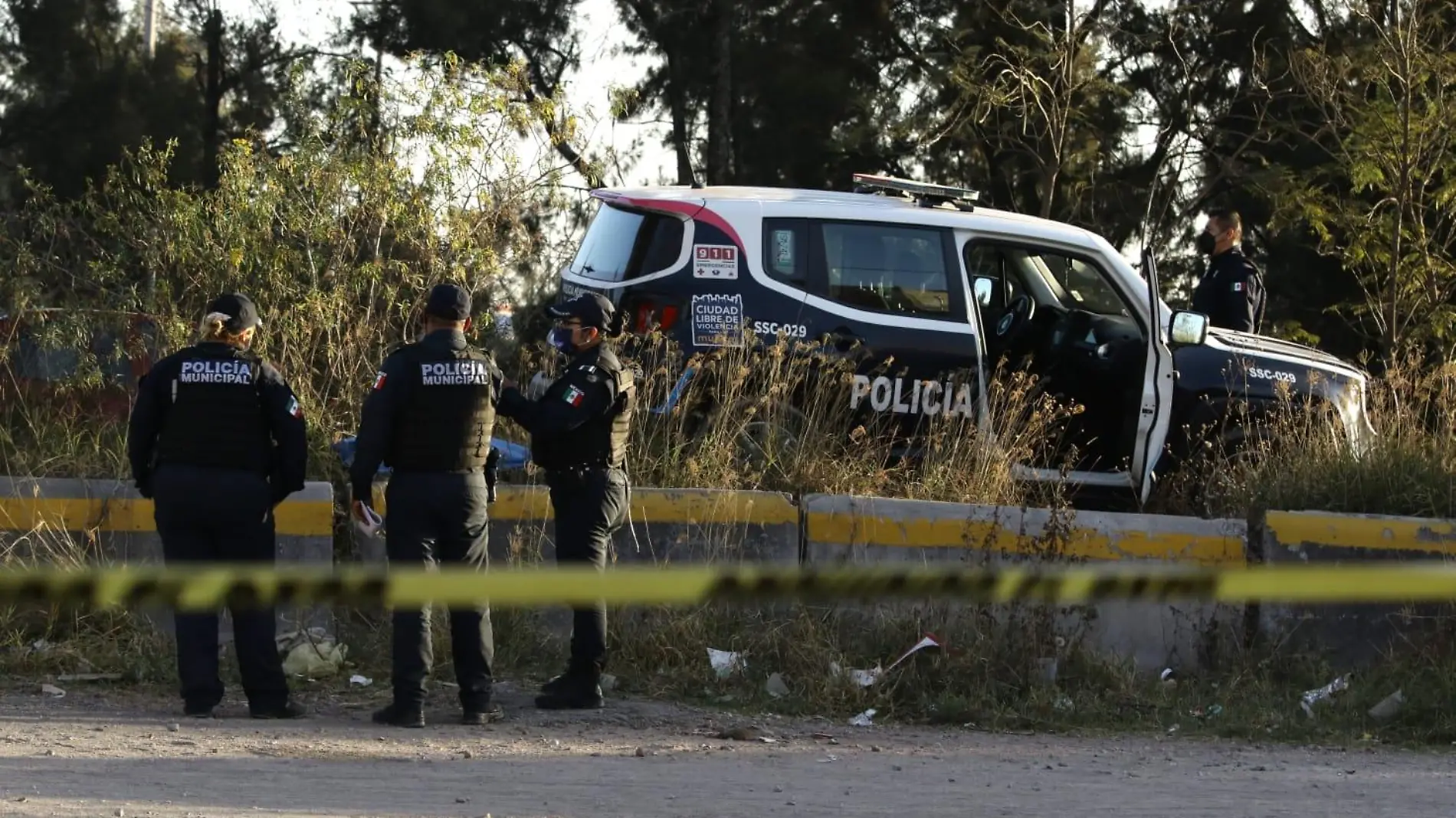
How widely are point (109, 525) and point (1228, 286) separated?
6320 mm

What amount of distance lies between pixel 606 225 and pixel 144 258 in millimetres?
2466

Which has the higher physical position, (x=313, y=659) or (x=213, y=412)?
(x=213, y=412)

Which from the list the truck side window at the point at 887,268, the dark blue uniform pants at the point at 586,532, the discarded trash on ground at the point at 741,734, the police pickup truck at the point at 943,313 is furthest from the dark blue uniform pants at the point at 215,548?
the truck side window at the point at 887,268

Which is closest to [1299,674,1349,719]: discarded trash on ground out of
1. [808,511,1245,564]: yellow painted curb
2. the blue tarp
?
[808,511,1245,564]: yellow painted curb

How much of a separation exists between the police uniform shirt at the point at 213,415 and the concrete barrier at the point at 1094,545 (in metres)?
2.45

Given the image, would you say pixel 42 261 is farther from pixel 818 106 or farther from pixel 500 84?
pixel 818 106

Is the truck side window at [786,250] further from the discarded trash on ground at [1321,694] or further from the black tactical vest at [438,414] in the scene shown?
the discarded trash on ground at [1321,694]

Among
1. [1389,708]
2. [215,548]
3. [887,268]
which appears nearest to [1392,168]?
[887,268]

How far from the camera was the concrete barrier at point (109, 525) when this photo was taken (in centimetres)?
773

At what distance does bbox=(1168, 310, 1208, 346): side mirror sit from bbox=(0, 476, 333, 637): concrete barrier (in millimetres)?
4188

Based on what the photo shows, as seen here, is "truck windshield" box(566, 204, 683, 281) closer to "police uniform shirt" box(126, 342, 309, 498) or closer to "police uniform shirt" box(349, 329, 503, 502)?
"police uniform shirt" box(349, 329, 503, 502)

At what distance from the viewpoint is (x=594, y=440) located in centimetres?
732

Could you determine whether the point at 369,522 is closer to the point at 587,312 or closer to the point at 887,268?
the point at 587,312

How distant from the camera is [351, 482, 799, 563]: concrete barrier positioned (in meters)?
8.09
